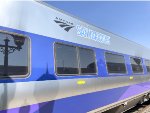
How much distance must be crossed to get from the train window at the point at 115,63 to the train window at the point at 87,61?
44.3 inches

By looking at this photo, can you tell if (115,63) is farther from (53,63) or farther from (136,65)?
(53,63)

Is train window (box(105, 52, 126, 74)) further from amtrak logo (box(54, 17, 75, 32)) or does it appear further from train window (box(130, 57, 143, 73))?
amtrak logo (box(54, 17, 75, 32))

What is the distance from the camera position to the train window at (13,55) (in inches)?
189

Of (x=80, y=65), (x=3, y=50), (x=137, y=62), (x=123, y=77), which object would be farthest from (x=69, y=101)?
(x=137, y=62)

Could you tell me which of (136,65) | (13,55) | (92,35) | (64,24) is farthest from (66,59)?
(136,65)

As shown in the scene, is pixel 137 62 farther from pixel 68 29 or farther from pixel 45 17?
pixel 45 17

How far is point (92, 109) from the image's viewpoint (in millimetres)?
7625

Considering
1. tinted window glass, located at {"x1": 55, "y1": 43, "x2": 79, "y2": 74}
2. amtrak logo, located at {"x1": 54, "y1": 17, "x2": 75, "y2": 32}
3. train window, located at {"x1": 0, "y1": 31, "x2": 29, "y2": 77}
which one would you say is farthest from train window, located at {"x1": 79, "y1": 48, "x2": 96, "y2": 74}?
train window, located at {"x1": 0, "y1": 31, "x2": 29, "y2": 77}

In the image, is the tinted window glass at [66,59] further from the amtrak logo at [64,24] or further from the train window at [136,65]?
the train window at [136,65]

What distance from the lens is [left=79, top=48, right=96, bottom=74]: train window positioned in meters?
7.41

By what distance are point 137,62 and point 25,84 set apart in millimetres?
8853

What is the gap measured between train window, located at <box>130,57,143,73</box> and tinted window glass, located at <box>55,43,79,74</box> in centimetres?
555

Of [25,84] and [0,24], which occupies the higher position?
[0,24]

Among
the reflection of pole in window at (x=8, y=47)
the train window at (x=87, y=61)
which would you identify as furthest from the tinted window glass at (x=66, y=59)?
the reflection of pole in window at (x=8, y=47)
